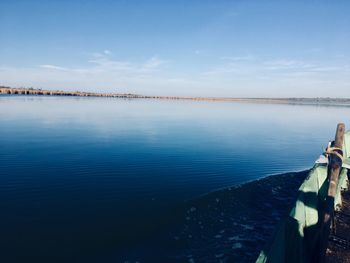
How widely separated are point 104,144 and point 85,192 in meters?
10.8

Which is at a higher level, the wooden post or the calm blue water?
the wooden post

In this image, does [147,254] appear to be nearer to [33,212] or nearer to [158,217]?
[158,217]

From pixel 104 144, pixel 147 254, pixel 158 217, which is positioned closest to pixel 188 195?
pixel 158 217

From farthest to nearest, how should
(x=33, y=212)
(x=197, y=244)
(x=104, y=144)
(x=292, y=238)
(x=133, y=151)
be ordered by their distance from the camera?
(x=104, y=144)
(x=133, y=151)
(x=33, y=212)
(x=197, y=244)
(x=292, y=238)

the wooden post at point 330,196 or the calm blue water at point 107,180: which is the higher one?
the wooden post at point 330,196

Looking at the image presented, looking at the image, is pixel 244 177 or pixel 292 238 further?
pixel 244 177

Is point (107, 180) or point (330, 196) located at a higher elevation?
point (330, 196)

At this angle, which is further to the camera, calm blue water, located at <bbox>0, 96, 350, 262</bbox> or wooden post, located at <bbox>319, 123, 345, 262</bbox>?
calm blue water, located at <bbox>0, 96, 350, 262</bbox>

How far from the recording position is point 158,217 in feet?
36.9

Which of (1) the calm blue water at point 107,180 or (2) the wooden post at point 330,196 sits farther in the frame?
(1) the calm blue water at point 107,180

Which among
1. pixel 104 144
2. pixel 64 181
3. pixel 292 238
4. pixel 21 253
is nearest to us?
pixel 292 238

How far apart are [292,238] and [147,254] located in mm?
5009

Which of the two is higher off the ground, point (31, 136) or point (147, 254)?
point (31, 136)

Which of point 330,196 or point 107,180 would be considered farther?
point 107,180
